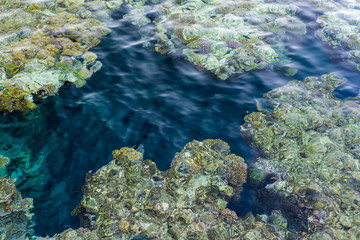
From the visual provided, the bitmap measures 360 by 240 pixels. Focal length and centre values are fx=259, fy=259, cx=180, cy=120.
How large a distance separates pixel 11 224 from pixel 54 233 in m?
0.74

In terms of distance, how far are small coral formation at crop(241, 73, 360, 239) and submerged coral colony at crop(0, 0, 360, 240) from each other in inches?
0.9

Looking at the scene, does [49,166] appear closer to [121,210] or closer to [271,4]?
[121,210]

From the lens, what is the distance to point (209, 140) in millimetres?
5977

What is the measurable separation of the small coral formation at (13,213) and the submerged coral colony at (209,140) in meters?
0.02

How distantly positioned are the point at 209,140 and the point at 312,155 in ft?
7.86

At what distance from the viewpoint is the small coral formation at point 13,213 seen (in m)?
4.35

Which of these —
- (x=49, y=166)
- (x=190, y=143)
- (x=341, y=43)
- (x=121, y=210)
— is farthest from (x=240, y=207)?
(x=341, y=43)

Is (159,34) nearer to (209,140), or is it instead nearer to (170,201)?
(209,140)

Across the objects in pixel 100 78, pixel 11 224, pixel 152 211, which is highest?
pixel 100 78

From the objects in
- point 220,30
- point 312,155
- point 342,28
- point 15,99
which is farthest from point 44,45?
point 342,28

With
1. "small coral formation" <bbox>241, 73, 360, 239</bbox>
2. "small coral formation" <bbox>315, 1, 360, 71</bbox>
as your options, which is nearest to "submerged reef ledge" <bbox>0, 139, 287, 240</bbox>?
"small coral formation" <bbox>241, 73, 360, 239</bbox>

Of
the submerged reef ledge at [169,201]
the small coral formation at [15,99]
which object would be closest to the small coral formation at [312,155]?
the submerged reef ledge at [169,201]

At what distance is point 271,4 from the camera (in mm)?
10133

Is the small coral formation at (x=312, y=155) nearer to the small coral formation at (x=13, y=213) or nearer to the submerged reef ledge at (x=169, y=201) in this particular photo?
the submerged reef ledge at (x=169, y=201)
